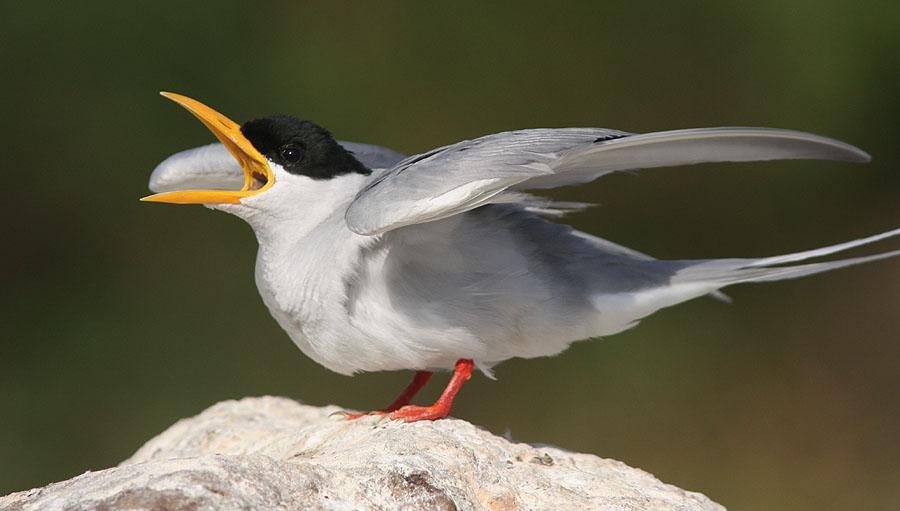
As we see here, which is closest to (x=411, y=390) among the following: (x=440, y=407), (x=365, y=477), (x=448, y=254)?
(x=440, y=407)

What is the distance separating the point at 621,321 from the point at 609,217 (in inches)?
118

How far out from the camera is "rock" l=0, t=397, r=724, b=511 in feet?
6.23

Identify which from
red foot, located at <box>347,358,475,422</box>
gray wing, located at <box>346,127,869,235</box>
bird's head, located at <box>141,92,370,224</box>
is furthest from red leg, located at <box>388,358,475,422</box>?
bird's head, located at <box>141,92,370,224</box>

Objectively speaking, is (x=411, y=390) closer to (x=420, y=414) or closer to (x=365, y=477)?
(x=420, y=414)

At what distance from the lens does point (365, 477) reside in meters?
2.13

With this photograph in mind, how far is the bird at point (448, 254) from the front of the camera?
8.06 ft

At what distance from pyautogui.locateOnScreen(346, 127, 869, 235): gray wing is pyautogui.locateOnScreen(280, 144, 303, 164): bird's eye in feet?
1.12

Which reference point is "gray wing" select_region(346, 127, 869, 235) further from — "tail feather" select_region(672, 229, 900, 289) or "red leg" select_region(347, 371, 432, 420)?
"red leg" select_region(347, 371, 432, 420)

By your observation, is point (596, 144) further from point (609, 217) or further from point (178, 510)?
point (609, 217)

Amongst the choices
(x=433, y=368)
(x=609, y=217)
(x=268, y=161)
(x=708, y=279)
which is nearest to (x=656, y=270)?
(x=708, y=279)

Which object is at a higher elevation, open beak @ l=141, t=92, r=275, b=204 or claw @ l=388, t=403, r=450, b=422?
open beak @ l=141, t=92, r=275, b=204

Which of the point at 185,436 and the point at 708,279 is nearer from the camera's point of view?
the point at 708,279

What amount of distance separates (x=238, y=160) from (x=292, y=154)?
0.19 metres

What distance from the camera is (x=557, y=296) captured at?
277cm
